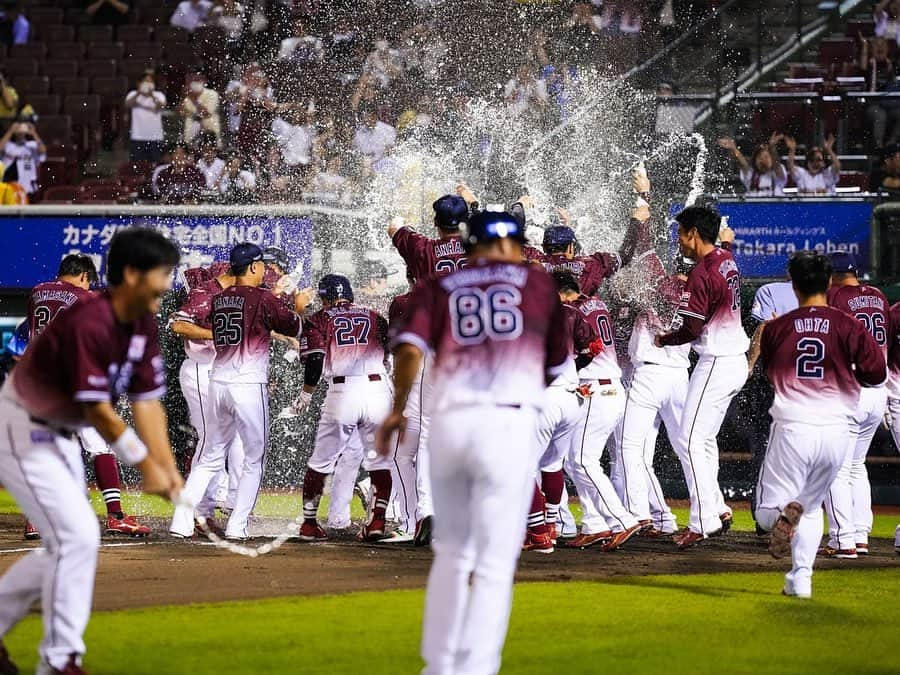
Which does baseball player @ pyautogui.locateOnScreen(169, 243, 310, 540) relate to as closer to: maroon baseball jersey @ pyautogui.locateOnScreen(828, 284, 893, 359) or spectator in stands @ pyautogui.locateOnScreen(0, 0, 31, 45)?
maroon baseball jersey @ pyautogui.locateOnScreen(828, 284, 893, 359)

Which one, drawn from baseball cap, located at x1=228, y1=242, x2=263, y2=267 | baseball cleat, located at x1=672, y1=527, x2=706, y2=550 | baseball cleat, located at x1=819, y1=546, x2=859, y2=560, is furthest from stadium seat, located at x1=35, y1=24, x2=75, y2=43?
baseball cleat, located at x1=819, y1=546, x2=859, y2=560

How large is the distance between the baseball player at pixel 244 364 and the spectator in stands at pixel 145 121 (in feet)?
30.3

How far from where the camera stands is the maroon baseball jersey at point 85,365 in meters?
5.59

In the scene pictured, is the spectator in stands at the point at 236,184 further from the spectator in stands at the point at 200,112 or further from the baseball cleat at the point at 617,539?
the baseball cleat at the point at 617,539

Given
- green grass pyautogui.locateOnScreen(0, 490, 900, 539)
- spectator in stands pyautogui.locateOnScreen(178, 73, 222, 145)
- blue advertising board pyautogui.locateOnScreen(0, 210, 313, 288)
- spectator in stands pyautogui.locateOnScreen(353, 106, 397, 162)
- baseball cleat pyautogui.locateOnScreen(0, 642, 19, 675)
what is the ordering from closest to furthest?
baseball cleat pyautogui.locateOnScreen(0, 642, 19, 675) < green grass pyautogui.locateOnScreen(0, 490, 900, 539) < blue advertising board pyautogui.locateOnScreen(0, 210, 313, 288) < spectator in stands pyautogui.locateOnScreen(353, 106, 397, 162) < spectator in stands pyautogui.locateOnScreen(178, 73, 222, 145)

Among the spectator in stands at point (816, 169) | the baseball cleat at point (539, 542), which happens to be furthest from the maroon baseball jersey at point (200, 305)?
the spectator in stands at point (816, 169)

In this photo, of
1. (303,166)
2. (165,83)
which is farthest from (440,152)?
(165,83)

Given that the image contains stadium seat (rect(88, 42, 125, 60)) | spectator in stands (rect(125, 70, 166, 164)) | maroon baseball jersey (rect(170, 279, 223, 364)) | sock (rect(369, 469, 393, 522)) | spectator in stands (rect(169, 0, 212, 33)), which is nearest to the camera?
sock (rect(369, 469, 393, 522))

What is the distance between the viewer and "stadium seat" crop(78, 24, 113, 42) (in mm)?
23562

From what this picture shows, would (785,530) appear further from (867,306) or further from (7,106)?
(7,106)

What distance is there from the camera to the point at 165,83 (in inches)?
850

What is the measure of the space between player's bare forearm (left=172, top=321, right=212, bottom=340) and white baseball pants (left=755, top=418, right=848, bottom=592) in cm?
497

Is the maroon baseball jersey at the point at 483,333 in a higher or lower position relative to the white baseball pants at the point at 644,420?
higher

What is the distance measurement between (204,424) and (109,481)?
2.85 feet
